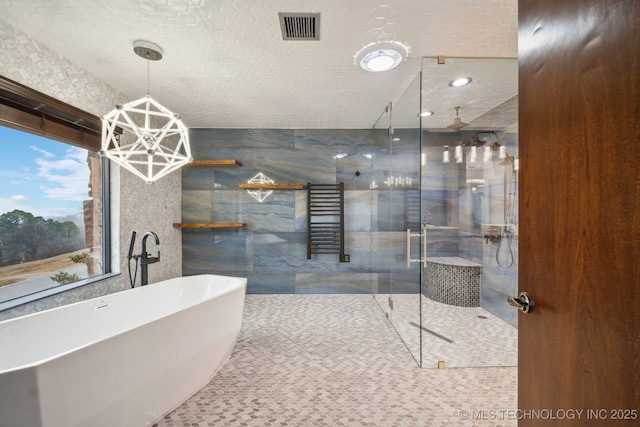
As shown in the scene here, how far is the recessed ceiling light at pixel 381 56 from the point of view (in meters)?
1.81

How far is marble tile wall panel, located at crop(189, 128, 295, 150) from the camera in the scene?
356 centimetres

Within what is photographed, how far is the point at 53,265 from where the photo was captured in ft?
6.72

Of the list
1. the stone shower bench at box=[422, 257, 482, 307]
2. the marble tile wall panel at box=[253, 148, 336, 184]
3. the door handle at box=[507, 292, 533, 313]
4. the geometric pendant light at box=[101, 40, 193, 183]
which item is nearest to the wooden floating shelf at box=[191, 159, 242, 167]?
the marble tile wall panel at box=[253, 148, 336, 184]

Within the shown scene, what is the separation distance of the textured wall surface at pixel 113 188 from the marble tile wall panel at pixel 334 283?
175 cm

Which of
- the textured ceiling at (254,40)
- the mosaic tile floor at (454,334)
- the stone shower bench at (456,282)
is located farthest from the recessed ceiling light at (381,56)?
the stone shower bench at (456,282)

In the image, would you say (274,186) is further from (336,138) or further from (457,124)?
(457,124)

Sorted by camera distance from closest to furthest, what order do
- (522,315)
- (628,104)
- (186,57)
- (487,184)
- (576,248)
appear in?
(628,104) < (576,248) < (522,315) < (186,57) < (487,184)

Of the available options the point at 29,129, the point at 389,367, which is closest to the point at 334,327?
the point at 389,367

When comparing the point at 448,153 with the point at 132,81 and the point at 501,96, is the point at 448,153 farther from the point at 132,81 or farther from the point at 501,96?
the point at 132,81

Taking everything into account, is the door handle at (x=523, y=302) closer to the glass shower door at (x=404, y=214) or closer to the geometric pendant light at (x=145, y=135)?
the glass shower door at (x=404, y=214)

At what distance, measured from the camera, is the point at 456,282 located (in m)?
3.07

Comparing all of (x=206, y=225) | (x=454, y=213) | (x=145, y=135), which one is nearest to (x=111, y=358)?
(x=145, y=135)

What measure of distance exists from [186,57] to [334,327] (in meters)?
2.74

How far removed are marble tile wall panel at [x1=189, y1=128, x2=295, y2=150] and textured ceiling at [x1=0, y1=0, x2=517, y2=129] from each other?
885 mm
